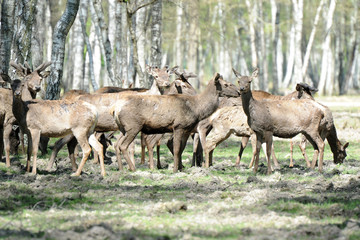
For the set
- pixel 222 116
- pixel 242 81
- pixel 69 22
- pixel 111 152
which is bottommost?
pixel 111 152

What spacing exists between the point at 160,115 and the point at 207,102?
48.2 inches

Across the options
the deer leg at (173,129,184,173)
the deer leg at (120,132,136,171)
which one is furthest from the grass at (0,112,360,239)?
the deer leg at (120,132,136,171)

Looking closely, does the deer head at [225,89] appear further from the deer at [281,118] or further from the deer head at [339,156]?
the deer head at [339,156]

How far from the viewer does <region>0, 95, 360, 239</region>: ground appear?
748 centimetres

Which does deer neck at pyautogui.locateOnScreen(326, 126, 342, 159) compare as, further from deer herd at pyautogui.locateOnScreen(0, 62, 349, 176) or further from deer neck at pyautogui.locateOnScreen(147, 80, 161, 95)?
deer neck at pyautogui.locateOnScreen(147, 80, 161, 95)

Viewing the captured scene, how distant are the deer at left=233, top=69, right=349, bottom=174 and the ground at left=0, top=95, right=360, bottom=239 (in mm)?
725

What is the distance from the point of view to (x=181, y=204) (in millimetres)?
8898

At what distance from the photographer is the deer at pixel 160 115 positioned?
44.6 feet

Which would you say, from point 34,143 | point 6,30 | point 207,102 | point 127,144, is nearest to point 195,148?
point 207,102

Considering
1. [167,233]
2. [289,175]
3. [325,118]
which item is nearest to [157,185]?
[289,175]

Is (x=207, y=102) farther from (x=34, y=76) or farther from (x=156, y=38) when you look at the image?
(x=156, y=38)

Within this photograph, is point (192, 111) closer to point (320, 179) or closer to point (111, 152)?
point (320, 179)

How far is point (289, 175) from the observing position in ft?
42.3

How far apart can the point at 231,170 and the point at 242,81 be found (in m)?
2.18
